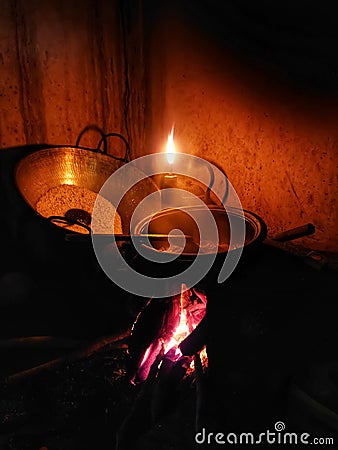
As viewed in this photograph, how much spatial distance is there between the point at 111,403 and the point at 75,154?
3288 millimetres

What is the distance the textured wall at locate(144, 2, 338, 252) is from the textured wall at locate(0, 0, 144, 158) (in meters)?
0.39

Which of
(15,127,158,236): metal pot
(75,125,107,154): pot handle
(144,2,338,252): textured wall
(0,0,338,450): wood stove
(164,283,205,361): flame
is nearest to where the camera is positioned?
(0,0,338,450): wood stove

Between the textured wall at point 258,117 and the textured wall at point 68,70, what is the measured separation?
385mm

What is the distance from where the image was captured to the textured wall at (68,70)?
5703 mm

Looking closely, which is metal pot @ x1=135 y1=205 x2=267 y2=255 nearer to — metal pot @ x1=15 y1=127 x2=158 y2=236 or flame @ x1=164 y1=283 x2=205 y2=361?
flame @ x1=164 y1=283 x2=205 y2=361

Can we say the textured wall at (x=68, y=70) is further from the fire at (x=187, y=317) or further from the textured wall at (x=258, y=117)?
the fire at (x=187, y=317)

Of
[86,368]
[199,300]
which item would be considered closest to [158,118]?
[199,300]

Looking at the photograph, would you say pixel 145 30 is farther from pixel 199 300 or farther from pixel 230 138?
pixel 199 300

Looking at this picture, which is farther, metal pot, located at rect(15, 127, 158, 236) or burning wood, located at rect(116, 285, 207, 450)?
metal pot, located at rect(15, 127, 158, 236)

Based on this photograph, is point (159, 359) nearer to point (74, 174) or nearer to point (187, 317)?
point (187, 317)

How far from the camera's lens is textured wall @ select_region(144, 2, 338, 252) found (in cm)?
498

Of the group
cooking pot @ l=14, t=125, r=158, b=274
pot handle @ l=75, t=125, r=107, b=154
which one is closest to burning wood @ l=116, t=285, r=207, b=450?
cooking pot @ l=14, t=125, r=158, b=274

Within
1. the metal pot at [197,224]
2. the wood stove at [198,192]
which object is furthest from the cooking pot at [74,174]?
the metal pot at [197,224]

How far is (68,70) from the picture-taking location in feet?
19.8
